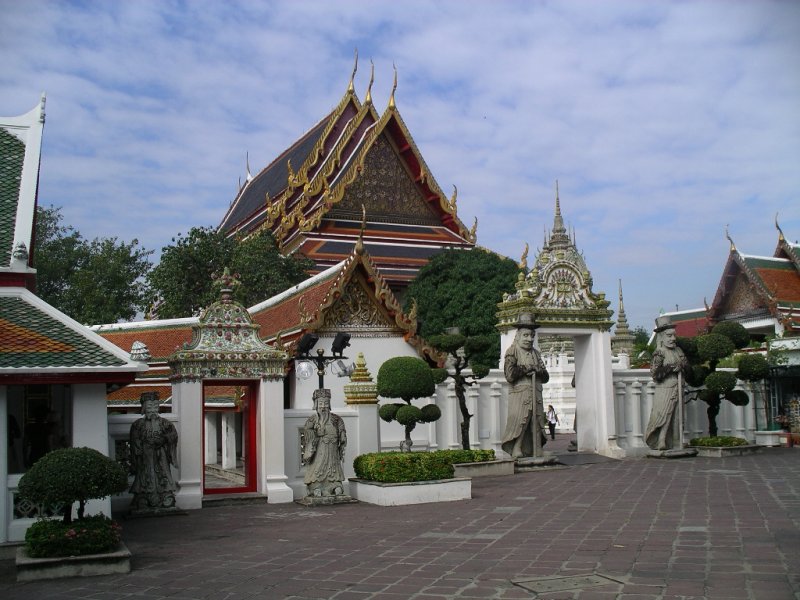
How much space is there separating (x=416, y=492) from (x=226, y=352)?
355cm

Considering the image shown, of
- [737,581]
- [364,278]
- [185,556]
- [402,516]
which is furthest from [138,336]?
[737,581]

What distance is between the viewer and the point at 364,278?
A: 19.5m

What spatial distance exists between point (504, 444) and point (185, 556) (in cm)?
938

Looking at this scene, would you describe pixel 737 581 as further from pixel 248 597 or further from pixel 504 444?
pixel 504 444

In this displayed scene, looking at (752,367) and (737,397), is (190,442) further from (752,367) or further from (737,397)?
(752,367)

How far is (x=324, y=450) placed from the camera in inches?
524

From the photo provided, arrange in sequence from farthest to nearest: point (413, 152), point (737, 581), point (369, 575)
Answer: point (413, 152)
point (369, 575)
point (737, 581)

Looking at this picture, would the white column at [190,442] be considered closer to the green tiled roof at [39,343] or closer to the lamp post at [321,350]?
the lamp post at [321,350]

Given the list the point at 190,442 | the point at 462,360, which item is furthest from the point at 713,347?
the point at 190,442

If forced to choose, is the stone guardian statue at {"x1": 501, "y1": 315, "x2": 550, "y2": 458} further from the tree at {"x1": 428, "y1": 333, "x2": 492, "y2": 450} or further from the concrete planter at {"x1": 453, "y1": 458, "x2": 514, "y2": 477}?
the concrete planter at {"x1": 453, "y1": 458, "x2": 514, "y2": 477}

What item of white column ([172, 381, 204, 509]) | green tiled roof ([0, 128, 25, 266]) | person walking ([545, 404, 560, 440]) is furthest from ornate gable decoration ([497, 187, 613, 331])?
person walking ([545, 404, 560, 440])

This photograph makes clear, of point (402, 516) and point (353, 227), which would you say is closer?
point (402, 516)

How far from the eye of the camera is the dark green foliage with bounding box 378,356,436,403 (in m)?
15.4

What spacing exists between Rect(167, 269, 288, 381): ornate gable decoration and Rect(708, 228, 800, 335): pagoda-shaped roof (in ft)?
70.9
